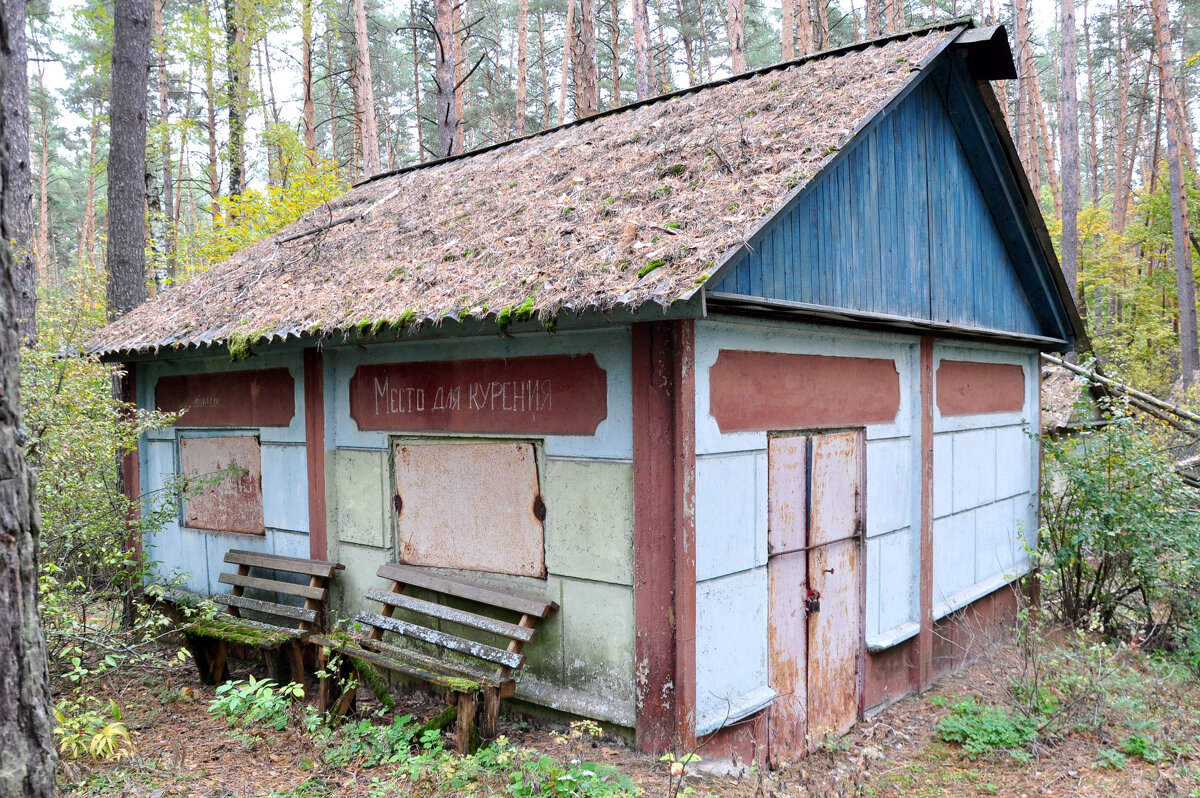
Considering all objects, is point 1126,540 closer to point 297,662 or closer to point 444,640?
point 444,640

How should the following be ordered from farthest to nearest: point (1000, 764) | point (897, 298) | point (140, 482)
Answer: point (140, 482) < point (897, 298) < point (1000, 764)

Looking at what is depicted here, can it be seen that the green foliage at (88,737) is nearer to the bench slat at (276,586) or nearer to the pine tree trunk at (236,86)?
the bench slat at (276,586)

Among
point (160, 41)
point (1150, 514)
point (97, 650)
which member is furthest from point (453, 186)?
point (160, 41)

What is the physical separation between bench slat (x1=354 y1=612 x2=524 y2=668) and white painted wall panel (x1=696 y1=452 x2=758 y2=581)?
1.31 m

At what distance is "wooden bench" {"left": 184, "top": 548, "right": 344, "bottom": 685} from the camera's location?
5.90m

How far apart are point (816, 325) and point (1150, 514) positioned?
14.6 ft

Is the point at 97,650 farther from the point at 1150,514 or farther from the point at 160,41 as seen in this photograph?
the point at 160,41

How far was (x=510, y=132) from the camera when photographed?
73.0ft

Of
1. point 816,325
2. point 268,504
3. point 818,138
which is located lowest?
point 268,504

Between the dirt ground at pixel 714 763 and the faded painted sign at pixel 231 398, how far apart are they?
222 cm

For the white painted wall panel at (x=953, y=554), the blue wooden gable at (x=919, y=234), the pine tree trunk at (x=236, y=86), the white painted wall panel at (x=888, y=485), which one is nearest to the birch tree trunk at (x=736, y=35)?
the blue wooden gable at (x=919, y=234)

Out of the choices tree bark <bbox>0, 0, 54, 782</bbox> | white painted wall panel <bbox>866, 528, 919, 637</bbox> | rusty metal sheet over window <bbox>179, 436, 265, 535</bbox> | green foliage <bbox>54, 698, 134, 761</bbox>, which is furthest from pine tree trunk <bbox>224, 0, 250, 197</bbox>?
tree bark <bbox>0, 0, 54, 782</bbox>

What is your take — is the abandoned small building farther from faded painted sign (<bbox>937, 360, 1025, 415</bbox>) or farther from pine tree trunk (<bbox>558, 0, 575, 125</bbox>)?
pine tree trunk (<bbox>558, 0, 575, 125</bbox>)

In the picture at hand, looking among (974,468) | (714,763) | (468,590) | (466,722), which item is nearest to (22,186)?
(468,590)
